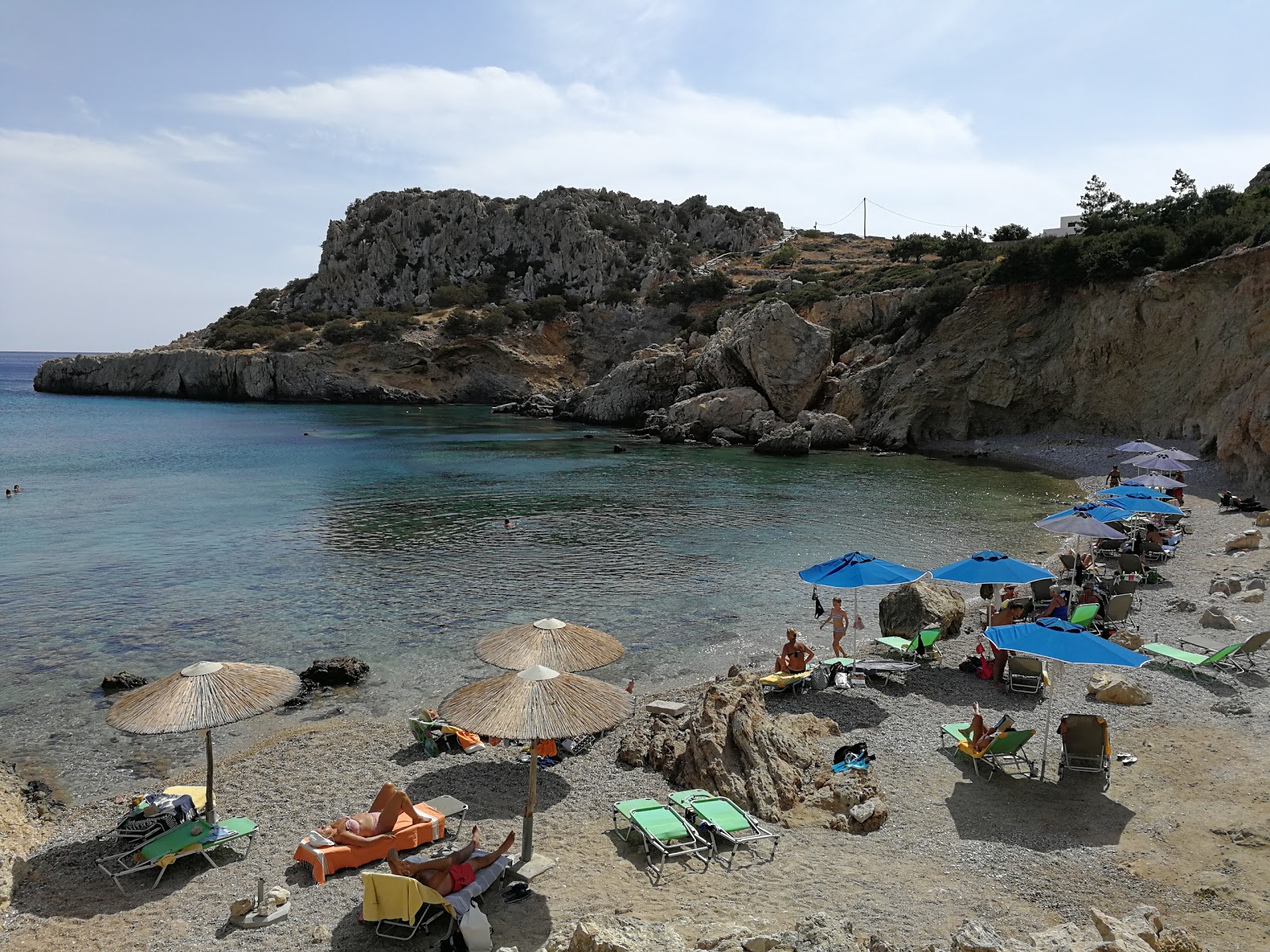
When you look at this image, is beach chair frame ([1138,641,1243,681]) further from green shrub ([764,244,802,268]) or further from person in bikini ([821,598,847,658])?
green shrub ([764,244,802,268])

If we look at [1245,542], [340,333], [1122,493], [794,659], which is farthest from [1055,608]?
[340,333]

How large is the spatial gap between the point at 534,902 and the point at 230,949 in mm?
2546

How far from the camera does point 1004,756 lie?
30.6 feet

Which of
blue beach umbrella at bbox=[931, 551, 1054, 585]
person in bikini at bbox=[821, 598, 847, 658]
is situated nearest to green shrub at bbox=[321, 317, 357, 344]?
person in bikini at bbox=[821, 598, 847, 658]

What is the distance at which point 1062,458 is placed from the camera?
129ft

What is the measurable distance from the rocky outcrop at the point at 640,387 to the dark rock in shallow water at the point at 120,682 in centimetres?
5008

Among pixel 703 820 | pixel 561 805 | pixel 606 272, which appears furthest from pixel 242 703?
pixel 606 272

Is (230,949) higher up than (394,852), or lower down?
lower down

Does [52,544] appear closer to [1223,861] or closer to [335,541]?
[335,541]

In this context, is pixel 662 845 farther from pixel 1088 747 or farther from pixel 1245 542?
pixel 1245 542

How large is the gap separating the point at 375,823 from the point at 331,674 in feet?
19.4

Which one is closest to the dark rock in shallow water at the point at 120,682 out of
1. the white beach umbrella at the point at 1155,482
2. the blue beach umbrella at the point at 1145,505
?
the blue beach umbrella at the point at 1145,505

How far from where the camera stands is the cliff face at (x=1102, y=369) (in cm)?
3028

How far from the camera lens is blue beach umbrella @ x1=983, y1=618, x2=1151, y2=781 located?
8875mm
